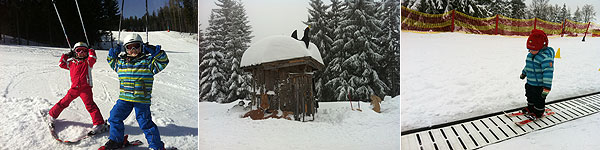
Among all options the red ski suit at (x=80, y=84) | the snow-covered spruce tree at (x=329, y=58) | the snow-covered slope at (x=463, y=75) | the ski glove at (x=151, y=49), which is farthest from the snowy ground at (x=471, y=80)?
the red ski suit at (x=80, y=84)

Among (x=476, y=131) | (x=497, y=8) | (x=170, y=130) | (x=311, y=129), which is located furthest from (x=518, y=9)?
(x=170, y=130)

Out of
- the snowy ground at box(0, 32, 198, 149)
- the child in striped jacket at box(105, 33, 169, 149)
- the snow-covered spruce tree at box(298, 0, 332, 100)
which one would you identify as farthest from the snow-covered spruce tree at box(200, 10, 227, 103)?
the snow-covered spruce tree at box(298, 0, 332, 100)

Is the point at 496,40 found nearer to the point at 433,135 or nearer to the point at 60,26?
the point at 433,135

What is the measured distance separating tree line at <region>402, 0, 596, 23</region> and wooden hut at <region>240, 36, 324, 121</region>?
1.18m

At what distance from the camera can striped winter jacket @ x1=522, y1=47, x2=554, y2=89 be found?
2.92 meters

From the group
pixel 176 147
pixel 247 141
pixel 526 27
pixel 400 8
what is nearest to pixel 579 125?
pixel 526 27

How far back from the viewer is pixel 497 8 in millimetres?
2990

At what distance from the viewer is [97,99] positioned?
7.20 feet

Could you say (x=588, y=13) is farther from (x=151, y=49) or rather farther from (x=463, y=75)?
(x=151, y=49)

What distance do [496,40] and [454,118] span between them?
893mm

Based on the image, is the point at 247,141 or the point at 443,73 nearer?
the point at 247,141

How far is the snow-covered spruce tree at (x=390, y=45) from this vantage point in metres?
2.98

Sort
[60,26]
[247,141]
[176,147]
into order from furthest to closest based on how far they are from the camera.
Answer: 1. [247,141]
2. [176,147]
3. [60,26]

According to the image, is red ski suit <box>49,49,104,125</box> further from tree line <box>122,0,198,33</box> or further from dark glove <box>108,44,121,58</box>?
tree line <box>122,0,198,33</box>
